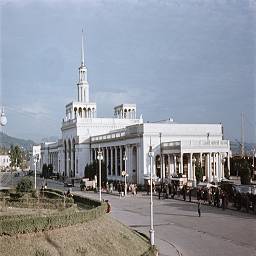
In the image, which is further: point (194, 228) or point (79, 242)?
point (194, 228)

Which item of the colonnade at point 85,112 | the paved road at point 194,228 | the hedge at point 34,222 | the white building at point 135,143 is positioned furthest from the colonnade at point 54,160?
the hedge at point 34,222

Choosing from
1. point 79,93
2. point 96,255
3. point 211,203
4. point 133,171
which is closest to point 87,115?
point 79,93

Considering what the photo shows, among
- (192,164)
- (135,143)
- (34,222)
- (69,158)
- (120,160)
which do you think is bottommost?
(34,222)

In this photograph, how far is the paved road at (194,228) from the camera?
21.5 m

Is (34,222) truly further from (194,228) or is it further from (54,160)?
(54,160)

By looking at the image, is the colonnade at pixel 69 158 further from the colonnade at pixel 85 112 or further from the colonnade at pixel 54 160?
the colonnade at pixel 54 160

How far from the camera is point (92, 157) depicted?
306 feet

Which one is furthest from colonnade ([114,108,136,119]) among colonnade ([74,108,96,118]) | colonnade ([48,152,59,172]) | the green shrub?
the green shrub

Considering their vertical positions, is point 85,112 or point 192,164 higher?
point 85,112

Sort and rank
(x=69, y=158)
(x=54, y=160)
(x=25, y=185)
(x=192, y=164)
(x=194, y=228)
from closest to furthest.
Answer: (x=194, y=228) → (x=25, y=185) → (x=192, y=164) → (x=69, y=158) → (x=54, y=160)

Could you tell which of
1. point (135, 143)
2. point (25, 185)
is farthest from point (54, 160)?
point (25, 185)

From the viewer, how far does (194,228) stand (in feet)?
90.2

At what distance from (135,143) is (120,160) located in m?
8.63

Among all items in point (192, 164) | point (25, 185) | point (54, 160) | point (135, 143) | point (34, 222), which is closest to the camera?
point (34, 222)
